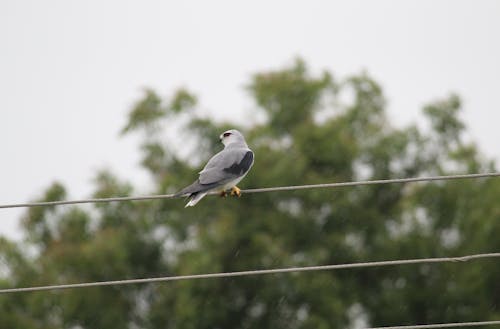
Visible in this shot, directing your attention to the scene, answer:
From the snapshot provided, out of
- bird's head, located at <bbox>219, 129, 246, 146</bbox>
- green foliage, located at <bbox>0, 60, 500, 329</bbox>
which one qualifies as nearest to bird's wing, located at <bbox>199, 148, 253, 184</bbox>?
bird's head, located at <bbox>219, 129, 246, 146</bbox>

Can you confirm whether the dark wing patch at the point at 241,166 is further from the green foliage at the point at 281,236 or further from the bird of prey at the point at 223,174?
the green foliage at the point at 281,236

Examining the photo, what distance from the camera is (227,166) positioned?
951 centimetres

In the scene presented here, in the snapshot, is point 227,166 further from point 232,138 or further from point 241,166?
point 232,138

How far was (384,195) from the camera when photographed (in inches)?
1209

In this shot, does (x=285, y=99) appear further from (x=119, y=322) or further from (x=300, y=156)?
(x=119, y=322)

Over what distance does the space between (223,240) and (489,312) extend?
24.9 ft

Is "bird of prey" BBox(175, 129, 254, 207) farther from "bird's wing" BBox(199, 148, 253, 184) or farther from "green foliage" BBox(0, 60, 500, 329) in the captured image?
"green foliage" BBox(0, 60, 500, 329)

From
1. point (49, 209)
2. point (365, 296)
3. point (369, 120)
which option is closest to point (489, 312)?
point (365, 296)

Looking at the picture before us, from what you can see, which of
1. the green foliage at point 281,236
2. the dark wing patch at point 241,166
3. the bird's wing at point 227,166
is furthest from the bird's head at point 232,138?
the green foliage at point 281,236

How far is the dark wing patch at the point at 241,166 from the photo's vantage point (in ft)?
31.1

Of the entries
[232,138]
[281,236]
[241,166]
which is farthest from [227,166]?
[281,236]

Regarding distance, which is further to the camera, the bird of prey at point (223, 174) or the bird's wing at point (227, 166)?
the bird's wing at point (227, 166)

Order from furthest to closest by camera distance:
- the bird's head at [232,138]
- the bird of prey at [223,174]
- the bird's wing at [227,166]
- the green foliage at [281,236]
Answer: the green foliage at [281,236], the bird's head at [232,138], the bird's wing at [227,166], the bird of prey at [223,174]

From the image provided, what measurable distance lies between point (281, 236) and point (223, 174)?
717 inches
